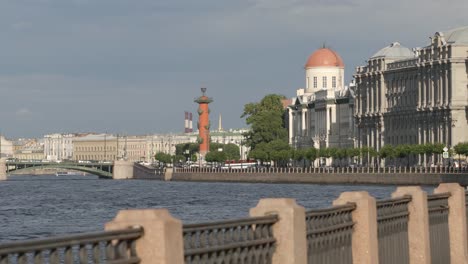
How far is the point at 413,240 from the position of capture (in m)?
16.3

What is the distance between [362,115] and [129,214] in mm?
156387

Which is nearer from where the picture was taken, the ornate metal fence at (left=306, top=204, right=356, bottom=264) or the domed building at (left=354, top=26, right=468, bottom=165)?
the ornate metal fence at (left=306, top=204, right=356, bottom=264)

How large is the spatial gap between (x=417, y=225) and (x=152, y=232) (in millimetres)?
6792

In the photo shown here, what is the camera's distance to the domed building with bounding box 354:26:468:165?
139 metres

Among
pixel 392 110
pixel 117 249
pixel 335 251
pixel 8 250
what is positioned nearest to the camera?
pixel 8 250

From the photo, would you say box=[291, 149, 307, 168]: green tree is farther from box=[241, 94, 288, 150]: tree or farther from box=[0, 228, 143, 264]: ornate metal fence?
box=[0, 228, 143, 264]: ornate metal fence

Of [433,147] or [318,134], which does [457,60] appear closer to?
[433,147]

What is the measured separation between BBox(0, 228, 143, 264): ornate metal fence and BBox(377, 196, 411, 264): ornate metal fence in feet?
17.9

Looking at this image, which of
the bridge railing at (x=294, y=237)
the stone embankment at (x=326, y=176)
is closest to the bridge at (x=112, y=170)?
the stone embankment at (x=326, y=176)

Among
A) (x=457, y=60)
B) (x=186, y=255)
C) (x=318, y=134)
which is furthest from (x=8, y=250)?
(x=318, y=134)

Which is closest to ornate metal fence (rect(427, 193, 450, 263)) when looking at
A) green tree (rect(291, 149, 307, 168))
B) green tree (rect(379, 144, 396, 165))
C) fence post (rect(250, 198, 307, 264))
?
fence post (rect(250, 198, 307, 264))

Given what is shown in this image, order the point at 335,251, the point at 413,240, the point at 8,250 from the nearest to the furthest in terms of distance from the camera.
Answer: the point at 8,250
the point at 335,251
the point at 413,240

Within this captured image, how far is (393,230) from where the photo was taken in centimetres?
1564

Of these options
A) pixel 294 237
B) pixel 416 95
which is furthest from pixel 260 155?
pixel 294 237
